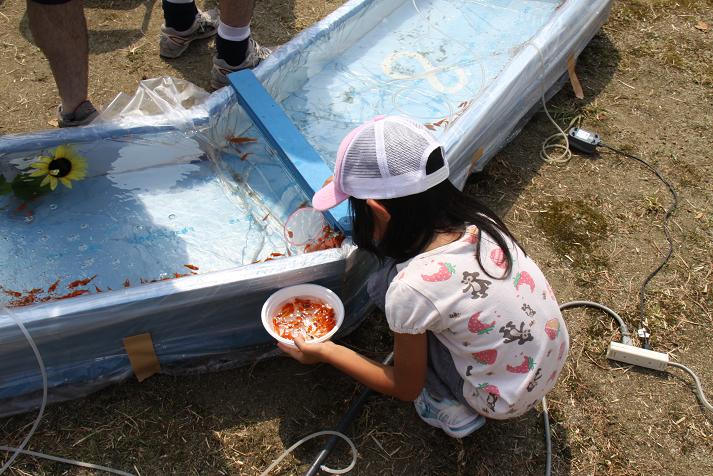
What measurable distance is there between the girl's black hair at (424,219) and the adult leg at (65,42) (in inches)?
61.1

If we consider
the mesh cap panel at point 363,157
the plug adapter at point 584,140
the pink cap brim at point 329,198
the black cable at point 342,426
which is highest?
the mesh cap panel at point 363,157

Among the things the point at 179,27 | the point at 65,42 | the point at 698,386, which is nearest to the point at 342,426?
the point at 698,386

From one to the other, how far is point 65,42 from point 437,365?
1.90m

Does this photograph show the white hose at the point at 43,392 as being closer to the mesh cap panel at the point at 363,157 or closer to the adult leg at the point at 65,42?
the mesh cap panel at the point at 363,157

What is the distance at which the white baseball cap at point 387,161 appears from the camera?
1.52 m

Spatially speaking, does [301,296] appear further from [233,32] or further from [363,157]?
[233,32]

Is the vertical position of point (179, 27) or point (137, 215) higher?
point (179, 27)

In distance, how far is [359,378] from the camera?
1838 millimetres

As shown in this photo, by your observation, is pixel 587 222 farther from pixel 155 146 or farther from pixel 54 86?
pixel 54 86

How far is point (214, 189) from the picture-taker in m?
2.53

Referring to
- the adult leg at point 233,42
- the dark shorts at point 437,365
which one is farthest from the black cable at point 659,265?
the adult leg at point 233,42

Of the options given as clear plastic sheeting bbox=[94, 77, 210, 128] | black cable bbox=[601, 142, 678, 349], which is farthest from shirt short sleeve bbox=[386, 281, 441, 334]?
clear plastic sheeting bbox=[94, 77, 210, 128]

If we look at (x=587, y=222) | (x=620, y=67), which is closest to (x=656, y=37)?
(x=620, y=67)

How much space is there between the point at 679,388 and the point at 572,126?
1418mm
